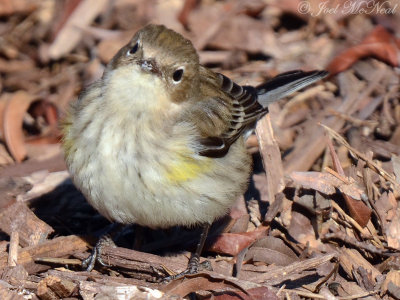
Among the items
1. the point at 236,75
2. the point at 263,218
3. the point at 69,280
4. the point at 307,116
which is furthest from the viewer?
the point at 236,75

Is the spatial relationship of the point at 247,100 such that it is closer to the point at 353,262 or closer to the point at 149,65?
the point at 149,65

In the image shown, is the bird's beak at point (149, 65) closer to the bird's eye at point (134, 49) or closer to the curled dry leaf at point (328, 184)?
the bird's eye at point (134, 49)

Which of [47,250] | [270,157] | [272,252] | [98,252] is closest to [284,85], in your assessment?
[270,157]

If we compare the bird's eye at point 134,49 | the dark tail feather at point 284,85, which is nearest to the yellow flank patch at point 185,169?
the bird's eye at point 134,49

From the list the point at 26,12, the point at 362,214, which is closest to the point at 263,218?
the point at 362,214

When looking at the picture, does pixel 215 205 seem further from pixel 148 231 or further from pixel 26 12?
pixel 26 12

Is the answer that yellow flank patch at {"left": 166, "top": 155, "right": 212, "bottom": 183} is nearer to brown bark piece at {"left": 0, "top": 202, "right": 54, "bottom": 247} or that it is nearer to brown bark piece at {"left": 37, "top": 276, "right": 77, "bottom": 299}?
brown bark piece at {"left": 37, "top": 276, "right": 77, "bottom": 299}
